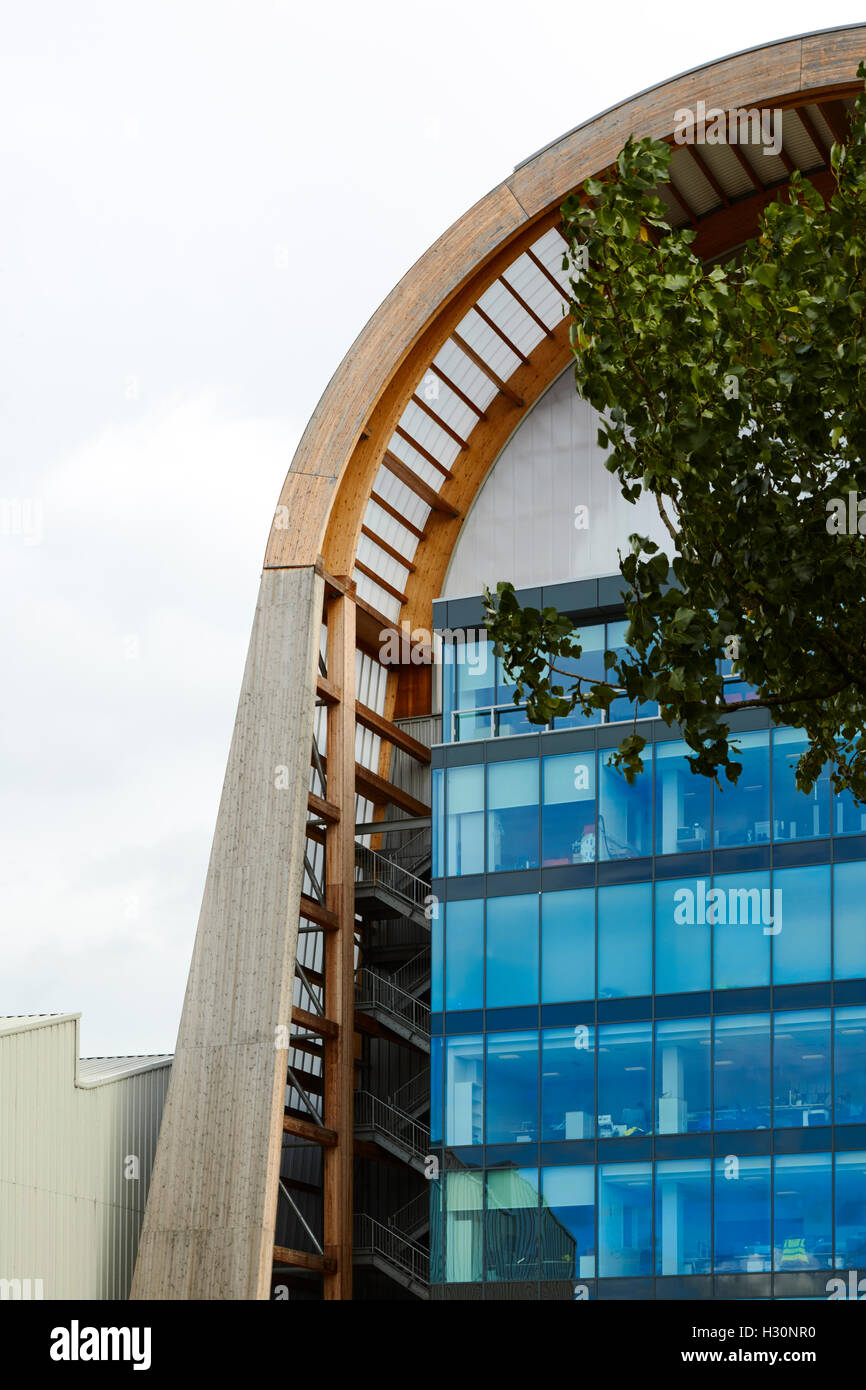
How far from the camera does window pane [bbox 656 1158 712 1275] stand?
3419cm

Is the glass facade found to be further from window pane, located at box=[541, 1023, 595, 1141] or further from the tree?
the tree

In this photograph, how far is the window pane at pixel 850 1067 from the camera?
1337 inches

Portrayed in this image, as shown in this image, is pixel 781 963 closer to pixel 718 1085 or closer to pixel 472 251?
pixel 718 1085

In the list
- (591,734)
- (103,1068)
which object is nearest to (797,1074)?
(591,734)

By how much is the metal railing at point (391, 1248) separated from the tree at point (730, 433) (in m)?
25.7

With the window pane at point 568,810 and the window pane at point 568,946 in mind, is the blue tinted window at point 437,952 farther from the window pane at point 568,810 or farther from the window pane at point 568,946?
the window pane at point 568,810

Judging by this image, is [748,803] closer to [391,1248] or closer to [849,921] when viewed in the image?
Answer: [849,921]

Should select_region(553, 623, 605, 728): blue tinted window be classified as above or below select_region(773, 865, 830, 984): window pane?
above

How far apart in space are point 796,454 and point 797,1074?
2069 cm

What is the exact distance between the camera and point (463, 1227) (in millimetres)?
36312

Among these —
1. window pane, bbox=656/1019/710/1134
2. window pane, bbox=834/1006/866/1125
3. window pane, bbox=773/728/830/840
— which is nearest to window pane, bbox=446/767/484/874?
window pane, bbox=656/1019/710/1134

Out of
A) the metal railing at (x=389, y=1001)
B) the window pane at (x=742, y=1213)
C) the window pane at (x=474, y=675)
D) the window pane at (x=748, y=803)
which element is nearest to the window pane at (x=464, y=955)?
the metal railing at (x=389, y=1001)

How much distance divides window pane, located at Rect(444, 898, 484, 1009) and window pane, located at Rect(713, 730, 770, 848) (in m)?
5.51

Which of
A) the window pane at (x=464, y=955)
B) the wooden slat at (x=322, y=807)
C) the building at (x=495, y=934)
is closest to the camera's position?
the building at (x=495, y=934)
